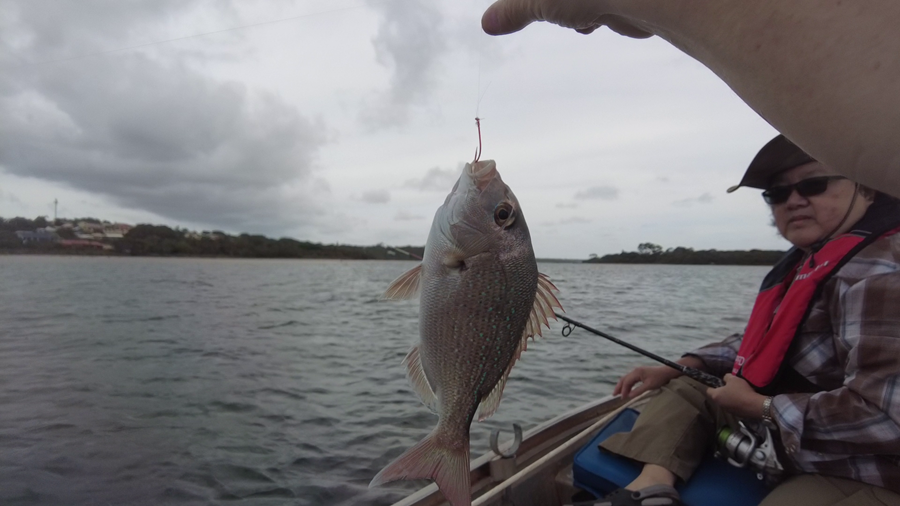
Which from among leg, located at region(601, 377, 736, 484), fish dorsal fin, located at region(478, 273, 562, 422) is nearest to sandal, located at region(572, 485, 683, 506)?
leg, located at region(601, 377, 736, 484)

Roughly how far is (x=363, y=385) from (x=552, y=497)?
22.5ft

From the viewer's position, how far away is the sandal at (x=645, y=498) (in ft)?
9.58

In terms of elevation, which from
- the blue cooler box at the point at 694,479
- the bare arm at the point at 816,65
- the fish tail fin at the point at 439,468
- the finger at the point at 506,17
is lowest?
the blue cooler box at the point at 694,479

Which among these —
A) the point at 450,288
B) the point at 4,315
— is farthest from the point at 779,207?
the point at 4,315

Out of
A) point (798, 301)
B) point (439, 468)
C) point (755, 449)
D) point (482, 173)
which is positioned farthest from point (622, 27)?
point (755, 449)

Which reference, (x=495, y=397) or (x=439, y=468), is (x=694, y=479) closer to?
(x=495, y=397)

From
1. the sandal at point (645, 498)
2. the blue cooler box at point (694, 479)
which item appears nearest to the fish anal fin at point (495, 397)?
the sandal at point (645, 498)

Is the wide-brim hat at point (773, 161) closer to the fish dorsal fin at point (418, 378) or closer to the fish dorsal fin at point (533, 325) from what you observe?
the fish dorsal fin at point (533, 325)

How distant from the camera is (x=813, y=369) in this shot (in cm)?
311

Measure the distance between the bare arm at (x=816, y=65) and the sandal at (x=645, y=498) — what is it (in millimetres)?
2674

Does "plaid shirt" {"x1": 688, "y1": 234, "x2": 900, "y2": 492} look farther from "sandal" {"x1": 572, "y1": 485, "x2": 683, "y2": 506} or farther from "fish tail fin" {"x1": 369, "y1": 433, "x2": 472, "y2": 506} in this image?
"fish tail fin" {"x1": 369, "y1": 433, "x2": 472, "y2": 506}

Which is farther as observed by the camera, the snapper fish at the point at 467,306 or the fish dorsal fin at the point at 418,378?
the fish dorsal fin at the point at 418,378

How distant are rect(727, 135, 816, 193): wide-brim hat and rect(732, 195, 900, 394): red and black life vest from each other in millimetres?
549

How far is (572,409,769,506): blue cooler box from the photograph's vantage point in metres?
3.15
